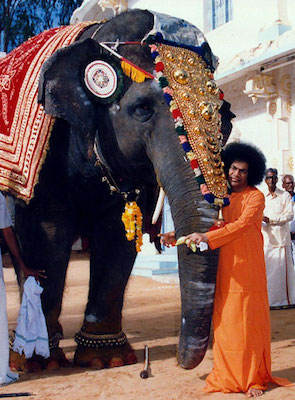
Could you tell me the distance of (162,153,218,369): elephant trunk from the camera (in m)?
2.70

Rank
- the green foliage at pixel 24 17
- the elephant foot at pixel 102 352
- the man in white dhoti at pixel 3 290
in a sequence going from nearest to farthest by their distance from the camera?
1. the man in white dhoti at pixel 3 290
2. the elephant foot at pixel 102 352
3. the green foliage at pixel 24 17

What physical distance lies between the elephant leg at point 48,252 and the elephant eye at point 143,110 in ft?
3.06

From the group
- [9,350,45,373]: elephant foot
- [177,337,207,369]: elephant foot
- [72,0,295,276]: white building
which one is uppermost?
[72,0,295,276]: white building

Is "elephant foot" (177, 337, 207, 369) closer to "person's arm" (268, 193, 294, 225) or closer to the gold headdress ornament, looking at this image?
the gold headdress ornament

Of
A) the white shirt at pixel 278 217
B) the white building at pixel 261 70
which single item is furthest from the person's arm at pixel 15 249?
the white building at pixel 261 70

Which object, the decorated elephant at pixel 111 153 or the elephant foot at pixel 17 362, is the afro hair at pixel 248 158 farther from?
the elephant foot at pixel 17 362

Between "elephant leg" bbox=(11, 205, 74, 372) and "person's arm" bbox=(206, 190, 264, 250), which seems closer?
"person's arm" bbox=(206, 190, 264, 250)

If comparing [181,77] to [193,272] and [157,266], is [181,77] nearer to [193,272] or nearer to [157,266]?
[193,272]

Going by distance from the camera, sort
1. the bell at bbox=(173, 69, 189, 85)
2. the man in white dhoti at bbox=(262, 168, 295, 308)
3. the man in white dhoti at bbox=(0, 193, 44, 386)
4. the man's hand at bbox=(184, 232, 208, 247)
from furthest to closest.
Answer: the man in white dhoti at bbox=(262, 168, 295, 308) → the man in white dhoti at bbox=(0, 193, 44, 386) → the bell at bbox=(173, 69, 189, 85) → the man's hand at bbox=(184, 232, 208, 247)

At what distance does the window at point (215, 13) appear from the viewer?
9.88m

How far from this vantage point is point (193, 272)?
2744 millimetres

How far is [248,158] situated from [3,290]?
1755mm

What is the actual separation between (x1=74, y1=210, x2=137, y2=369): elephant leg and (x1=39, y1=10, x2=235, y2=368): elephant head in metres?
0.55

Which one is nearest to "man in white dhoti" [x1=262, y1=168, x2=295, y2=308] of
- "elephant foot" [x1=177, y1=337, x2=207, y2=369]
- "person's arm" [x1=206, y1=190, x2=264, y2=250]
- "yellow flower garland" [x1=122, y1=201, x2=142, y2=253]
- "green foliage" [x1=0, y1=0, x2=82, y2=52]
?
"person's arm" [x1=206, y1=190, x2=264, y2=250]
